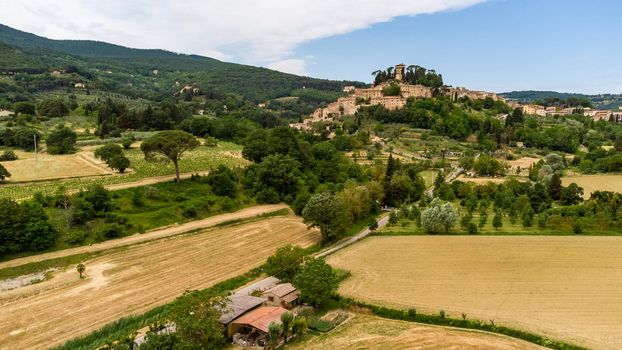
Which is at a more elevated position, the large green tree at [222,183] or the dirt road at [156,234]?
the large green tree at [222,183]

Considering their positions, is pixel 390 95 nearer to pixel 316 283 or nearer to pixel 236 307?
pixel 316 283

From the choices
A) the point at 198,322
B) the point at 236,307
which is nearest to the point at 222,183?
the point at 236,307

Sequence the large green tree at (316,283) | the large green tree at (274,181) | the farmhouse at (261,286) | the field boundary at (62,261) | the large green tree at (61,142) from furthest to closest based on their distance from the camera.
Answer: the large green tree at (61,142) < the large green tree at (274,181) < the field boundary at (62,261) < the farmhouse at (261,286) < the large green tree at (316,283)

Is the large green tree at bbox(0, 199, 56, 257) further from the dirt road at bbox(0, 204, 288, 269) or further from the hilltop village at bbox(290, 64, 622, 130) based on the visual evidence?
the hilltop village at bbox(290, 64, 622, 130)

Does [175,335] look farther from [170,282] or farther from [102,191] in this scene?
[102,191]

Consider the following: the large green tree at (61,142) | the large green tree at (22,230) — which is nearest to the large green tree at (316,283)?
the large green tree at (22,230)

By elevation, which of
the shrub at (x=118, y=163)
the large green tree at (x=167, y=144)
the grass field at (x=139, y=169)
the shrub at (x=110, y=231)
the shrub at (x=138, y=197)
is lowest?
the shrub at (x=110, y=231)

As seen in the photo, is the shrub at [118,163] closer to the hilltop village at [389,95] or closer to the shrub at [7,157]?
the shrub at [7,157]
